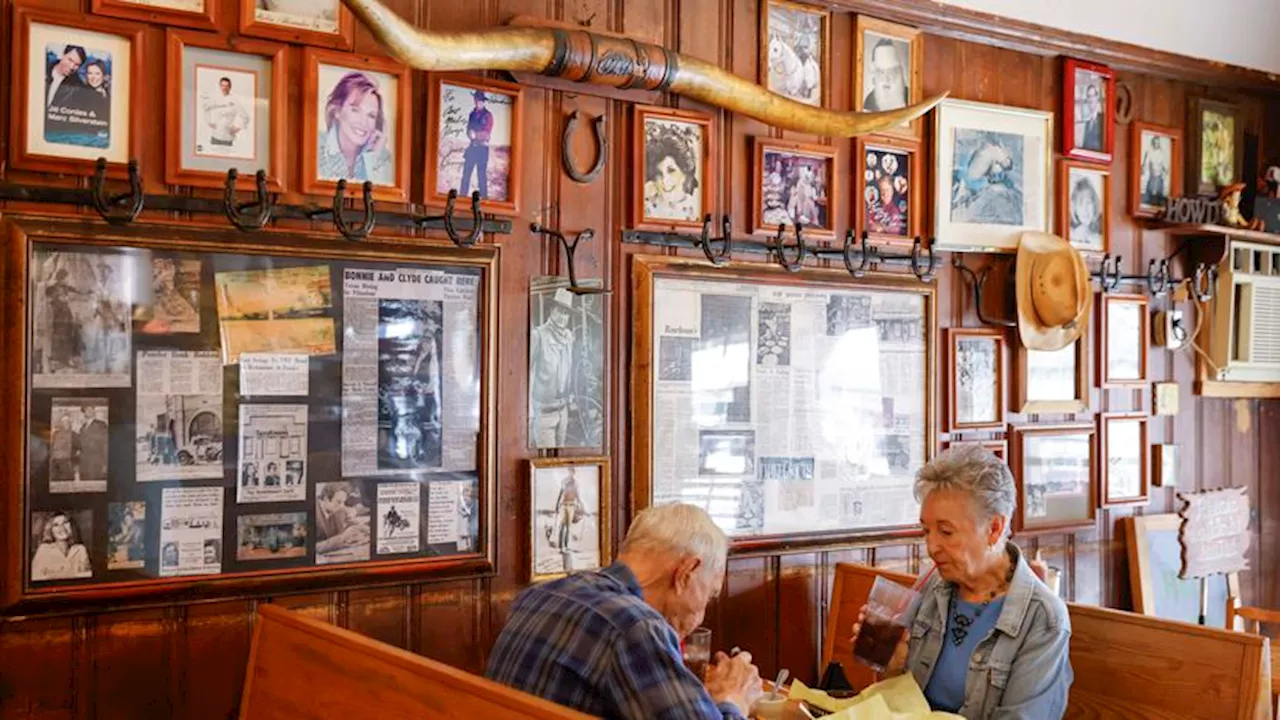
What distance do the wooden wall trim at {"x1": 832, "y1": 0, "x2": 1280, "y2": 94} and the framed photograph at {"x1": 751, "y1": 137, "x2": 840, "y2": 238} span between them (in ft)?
1.67

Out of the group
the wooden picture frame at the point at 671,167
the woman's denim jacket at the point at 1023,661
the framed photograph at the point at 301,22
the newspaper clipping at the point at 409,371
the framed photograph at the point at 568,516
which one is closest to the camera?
the woman's denim jacket at the point at 1023,661

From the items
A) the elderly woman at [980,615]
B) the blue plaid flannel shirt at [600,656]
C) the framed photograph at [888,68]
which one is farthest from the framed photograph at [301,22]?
the elderly woman at [980,615]

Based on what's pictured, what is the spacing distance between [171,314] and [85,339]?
0.19 metres

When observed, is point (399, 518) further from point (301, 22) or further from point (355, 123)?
point (301, 22)

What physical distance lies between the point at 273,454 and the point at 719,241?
1.45 metres

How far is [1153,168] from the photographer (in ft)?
14.9

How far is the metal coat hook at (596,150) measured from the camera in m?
3.27

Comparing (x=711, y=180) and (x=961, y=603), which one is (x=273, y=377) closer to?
(x=711, y=180)

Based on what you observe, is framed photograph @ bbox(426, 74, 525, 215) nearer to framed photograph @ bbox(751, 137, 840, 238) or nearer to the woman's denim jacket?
framed photograph @ bbox(751, 137, 840, 238)

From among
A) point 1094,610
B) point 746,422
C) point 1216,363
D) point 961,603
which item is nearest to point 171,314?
point 746,422

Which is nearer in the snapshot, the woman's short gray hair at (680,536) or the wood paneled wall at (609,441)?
the woman's short gray hair at (680,536)

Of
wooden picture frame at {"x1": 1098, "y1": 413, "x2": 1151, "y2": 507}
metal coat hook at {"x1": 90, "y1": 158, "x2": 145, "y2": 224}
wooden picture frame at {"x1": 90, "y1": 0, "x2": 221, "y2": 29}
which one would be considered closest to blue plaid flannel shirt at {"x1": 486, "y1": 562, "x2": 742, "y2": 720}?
metal coat hook at {"x1": 90, "y1": 158, "x2": 145, "y2": 224}

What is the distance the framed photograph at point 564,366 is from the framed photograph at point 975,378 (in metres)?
1.38

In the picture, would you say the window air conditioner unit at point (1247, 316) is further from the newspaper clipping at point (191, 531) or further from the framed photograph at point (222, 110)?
the newspaper clipping at point (191, 531)
